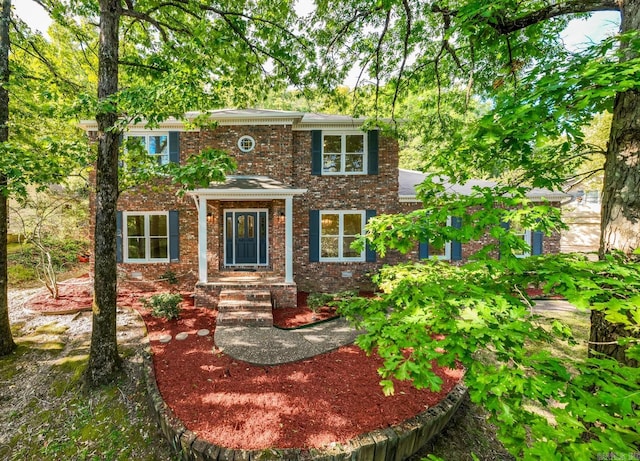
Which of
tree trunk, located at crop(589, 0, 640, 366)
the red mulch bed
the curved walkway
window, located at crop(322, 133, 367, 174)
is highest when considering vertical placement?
window, located at crop(322, 133, 367, 174)

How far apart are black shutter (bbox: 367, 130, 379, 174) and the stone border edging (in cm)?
716

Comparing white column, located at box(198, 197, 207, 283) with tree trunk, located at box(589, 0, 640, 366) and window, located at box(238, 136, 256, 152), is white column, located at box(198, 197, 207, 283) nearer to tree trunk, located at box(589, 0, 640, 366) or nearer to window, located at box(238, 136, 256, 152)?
window, located at box(238, 136, 256, 152)

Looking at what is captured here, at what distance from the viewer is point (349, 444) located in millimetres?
3295

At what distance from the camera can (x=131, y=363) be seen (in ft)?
17.0

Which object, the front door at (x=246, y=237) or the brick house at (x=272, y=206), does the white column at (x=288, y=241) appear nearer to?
the brick house at (x=272, y=206)

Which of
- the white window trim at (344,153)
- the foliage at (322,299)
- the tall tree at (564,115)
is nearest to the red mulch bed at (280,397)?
the foliage at (322,299)

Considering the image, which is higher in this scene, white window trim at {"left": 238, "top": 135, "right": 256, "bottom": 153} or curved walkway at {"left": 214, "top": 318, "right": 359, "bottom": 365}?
white window trim at {"left": 238, "top": 135, "right": 256, "bottom": 153}

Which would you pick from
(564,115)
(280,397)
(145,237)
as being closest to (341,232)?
(280,397)

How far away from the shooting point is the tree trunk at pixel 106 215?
456 centimetres

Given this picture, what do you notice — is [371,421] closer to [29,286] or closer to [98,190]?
[98,190]

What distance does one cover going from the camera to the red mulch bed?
3477 mm

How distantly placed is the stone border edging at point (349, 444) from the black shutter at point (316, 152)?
293 inches

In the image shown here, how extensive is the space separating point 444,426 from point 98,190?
22.5ft

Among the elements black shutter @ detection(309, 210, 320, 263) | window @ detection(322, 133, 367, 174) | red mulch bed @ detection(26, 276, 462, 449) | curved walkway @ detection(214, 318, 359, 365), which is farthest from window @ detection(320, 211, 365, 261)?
red mulch bed @ detection(26, 276, 462, 449)
